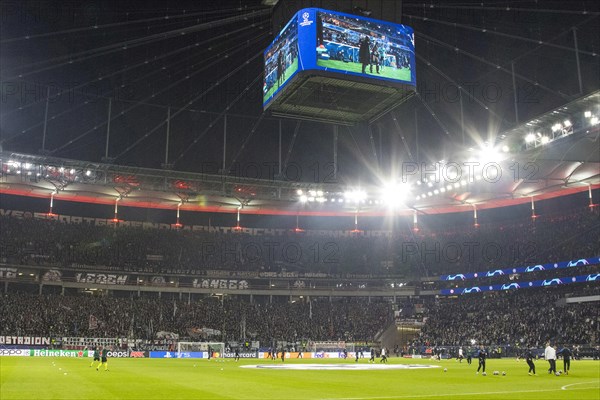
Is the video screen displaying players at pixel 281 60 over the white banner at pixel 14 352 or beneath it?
over

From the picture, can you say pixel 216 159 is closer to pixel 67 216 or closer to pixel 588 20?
pixel 67 216

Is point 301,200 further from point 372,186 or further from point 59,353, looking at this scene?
point 59,353

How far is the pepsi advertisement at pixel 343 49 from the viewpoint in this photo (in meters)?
31.2

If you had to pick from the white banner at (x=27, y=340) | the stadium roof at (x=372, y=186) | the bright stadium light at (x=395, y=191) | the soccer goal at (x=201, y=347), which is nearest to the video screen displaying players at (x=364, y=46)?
the stadium roof at (x=372, y=186)

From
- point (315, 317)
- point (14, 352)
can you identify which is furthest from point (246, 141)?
point (315, 317)

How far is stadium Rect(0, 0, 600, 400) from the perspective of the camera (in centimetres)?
3316

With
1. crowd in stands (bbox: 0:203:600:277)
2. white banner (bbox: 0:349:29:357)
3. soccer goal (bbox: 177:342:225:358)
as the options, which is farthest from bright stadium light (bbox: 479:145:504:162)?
white banner (bbox: 0:349:29:357)

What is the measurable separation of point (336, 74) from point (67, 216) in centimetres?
6408

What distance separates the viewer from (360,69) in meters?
32.6

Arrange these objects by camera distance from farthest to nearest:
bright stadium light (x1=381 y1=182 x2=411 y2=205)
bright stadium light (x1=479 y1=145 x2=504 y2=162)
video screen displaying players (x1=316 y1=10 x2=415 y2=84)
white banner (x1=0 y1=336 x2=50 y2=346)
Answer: bright stadium light (x1=381 y1=182 x2=411 y2=205), white banner (x1=0 y1=336 x2=50 y2=346), bright stadium light (x1=479 y1=145 x2=504 y2=162), video screen displaying players (x1=316 y1=10 x2=415 y2=84)

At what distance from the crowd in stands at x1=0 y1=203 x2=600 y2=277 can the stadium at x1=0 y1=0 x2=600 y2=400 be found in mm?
355

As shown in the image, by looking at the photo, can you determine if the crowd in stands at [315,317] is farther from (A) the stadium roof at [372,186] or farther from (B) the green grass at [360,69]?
(B) the green grass at [360,69]

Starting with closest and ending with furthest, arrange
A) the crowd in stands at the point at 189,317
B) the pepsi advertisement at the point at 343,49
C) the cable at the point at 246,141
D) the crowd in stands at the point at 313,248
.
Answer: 1. the pepsi advertisement at the point at 343,49
2. the cable at the point at 246,141
3. the crowd in stands at the point at 189,317
4. the crowd in stands at the point at 313,248

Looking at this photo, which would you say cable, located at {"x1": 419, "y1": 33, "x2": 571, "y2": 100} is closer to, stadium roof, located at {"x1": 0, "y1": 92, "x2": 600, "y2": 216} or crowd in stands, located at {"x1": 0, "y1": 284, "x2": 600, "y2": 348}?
stadium roof, located at {"x1": 0, "y1": 92, "x2": 600, "y2": 216}
